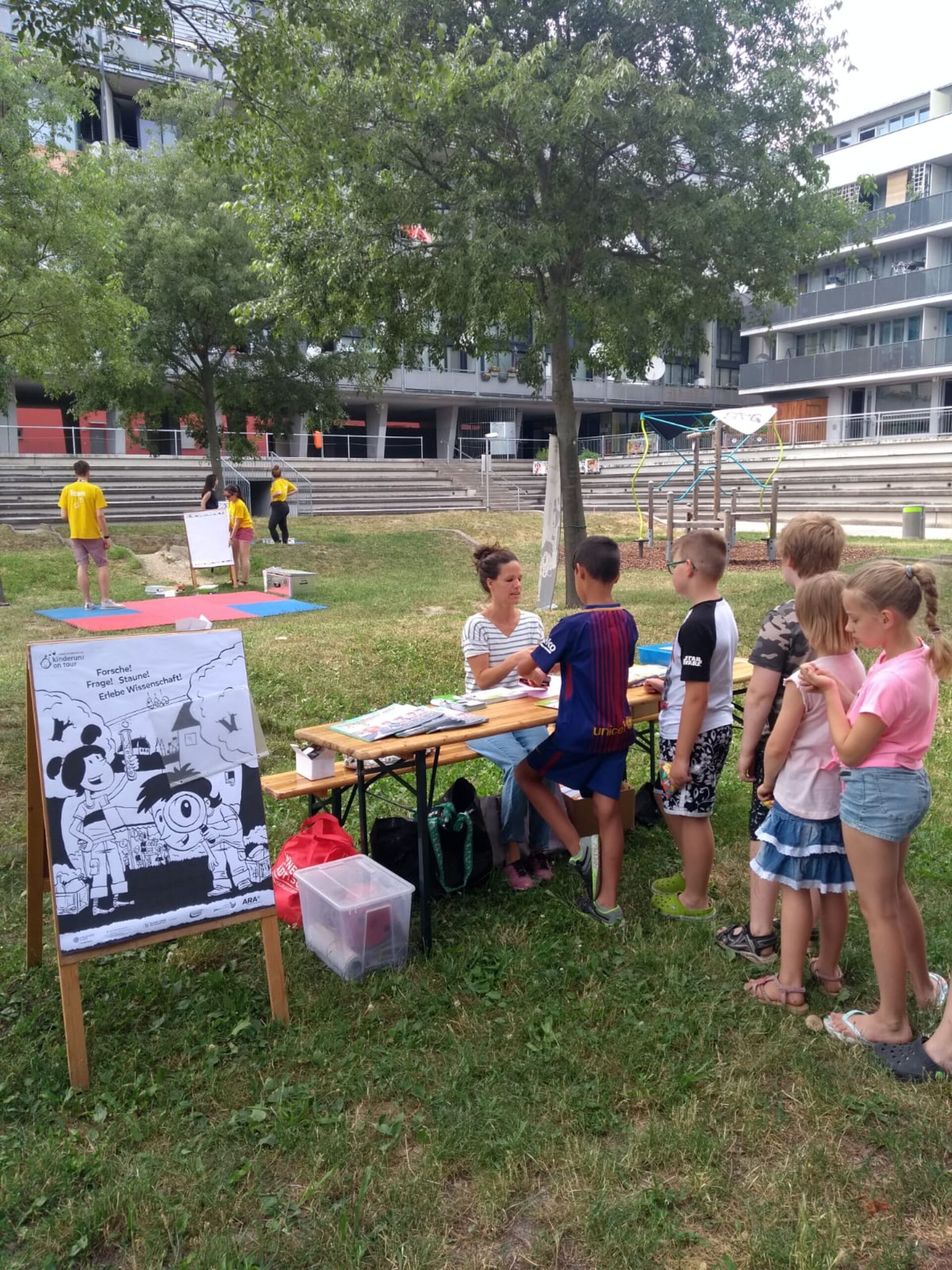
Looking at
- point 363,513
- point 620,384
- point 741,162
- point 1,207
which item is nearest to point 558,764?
point 741,162

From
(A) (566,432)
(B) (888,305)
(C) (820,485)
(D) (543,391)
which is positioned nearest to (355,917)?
(A) (566,432)

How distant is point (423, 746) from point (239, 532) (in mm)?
12798

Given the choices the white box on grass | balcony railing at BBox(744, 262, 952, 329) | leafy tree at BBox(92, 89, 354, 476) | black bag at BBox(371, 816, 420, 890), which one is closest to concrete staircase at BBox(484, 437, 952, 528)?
balcony railing at BBox(744, 262, 952, 329)

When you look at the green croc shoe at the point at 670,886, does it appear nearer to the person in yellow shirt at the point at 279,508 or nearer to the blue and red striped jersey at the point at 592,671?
the blue and red striped jersey at the point at 592,671

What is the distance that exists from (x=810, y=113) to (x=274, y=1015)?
41.9 feet

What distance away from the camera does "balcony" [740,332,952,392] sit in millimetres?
35281

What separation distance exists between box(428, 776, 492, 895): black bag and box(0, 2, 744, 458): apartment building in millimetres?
21834

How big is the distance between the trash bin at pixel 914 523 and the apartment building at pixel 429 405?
32.4ft

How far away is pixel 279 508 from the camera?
20172mm

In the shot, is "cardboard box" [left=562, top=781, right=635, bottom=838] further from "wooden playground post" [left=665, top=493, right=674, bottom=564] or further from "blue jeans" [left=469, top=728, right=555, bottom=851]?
"wooden playground post" [left=665, top=493, right=674, bottom=564]

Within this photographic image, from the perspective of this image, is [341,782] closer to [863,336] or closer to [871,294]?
[871,294]

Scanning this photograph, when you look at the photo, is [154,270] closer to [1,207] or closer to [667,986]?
[1,207]

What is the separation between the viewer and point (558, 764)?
4148 mm

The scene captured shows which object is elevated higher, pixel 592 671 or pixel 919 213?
pixel 919 213
